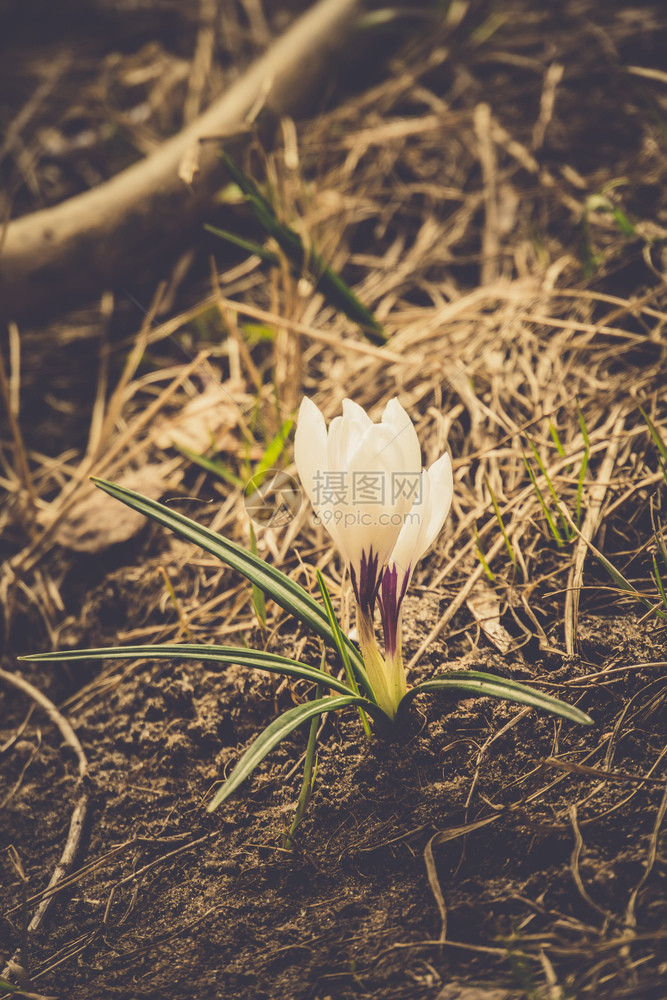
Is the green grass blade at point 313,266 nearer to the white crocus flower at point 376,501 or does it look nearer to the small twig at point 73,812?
the white crocus flower at point 376,501

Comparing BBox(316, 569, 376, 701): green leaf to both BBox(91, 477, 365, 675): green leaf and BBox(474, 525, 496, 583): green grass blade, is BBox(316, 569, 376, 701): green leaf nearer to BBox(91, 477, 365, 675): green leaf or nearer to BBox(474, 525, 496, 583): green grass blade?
BBox(91, 477, 365, 675): green leaf

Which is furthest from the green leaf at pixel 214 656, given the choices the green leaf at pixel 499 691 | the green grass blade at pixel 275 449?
the green grass blade at pixel 275 449

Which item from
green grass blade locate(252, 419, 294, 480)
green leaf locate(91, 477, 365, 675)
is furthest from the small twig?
green grass blade locate(252, 419, 294, 480)

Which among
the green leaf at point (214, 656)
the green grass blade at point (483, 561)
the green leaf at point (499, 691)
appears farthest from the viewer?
the green grass blade at point (483, 561)

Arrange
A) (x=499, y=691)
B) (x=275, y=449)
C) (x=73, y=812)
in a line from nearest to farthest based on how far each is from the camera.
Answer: (x=499, y=691) < (x=73, y=812) < (x=275, y=449)

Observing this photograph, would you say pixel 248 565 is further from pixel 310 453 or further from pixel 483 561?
pixel 483 561

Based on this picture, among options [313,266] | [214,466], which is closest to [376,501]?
[214,466]

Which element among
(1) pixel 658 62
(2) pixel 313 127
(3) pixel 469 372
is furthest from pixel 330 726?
(1) pixel 658 62
